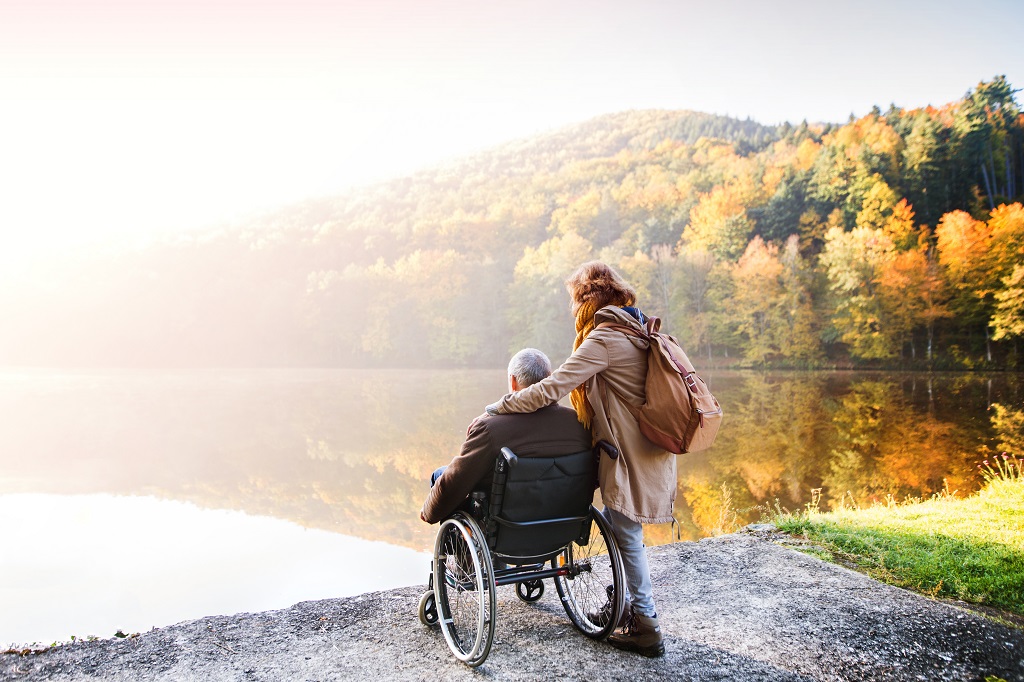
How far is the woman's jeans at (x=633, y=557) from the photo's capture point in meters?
2.77

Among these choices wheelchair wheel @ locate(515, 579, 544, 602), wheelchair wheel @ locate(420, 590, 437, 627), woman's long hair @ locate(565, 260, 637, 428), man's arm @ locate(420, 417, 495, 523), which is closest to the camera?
man's arm @ locate(420, 417, 495, 523)

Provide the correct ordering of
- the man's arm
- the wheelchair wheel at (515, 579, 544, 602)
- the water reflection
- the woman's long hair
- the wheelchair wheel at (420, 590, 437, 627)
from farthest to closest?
the water reflection, the wheelchair wheel at (515, 579, 544, 602), the wheelchair wheel at (420, 590, 437, 627), the woman's long hair, the man's arm

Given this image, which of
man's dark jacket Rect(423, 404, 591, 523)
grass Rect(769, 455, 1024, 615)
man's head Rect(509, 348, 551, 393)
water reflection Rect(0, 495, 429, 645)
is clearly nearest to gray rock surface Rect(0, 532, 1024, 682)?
grass Rect(769, 455, 1024, 615)

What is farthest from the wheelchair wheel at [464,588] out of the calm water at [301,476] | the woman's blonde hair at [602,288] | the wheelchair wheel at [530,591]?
the calm water at [301,476]

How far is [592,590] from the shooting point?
3.14 m

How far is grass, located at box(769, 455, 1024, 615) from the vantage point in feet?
11.8

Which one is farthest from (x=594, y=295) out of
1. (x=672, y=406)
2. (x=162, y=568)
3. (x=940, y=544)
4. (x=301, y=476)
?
(x=301, y=476)

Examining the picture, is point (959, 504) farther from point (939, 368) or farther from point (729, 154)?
point (729, 154)

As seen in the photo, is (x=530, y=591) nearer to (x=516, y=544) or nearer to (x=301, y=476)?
(x=516, y=544)

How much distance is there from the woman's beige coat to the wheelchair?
0.12 meters

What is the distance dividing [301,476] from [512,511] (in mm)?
17011

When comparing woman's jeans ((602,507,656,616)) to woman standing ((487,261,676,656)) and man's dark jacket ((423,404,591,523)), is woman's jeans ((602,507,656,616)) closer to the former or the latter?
woman standing ((487,261,676,656))

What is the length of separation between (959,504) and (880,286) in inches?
1132

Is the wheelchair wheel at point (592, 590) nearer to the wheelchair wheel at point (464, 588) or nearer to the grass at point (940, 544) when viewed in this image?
the wheelchair wheel at point (464, 588)
